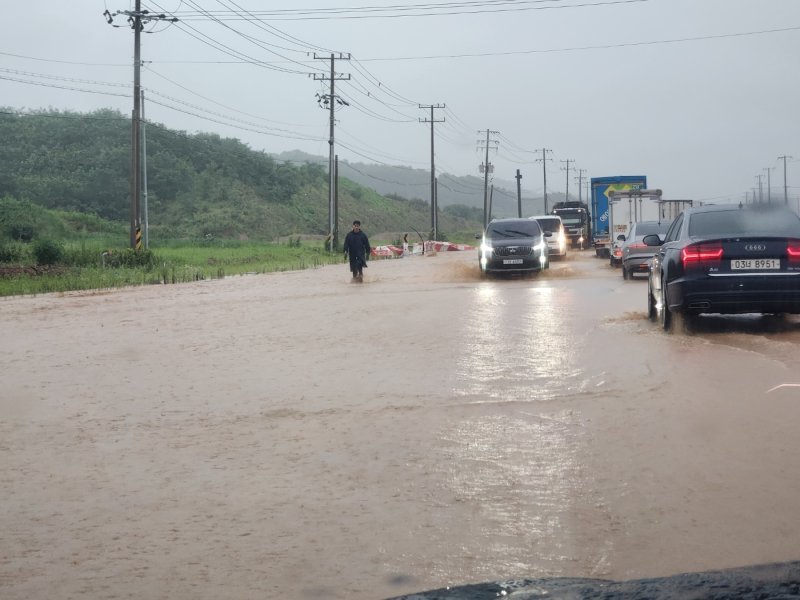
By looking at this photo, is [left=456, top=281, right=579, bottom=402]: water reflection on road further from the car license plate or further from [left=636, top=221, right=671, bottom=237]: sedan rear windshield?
[left=636, top=221, right=671, bottom=237]: sedan rear windshield

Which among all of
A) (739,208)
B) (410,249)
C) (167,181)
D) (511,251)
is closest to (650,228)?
(511,251)

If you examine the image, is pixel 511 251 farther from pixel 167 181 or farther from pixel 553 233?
pixel 167 181

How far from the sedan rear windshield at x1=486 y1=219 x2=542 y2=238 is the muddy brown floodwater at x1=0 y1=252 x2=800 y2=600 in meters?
16.1

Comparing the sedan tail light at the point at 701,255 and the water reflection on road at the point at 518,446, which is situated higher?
the sedan tail light at the point at 701,255

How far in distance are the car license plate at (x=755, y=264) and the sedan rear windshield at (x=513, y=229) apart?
18.4 meters

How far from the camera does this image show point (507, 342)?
45.2 ft

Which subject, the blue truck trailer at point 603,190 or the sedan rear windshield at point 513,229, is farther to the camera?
the blue truck trailer at point 603,190

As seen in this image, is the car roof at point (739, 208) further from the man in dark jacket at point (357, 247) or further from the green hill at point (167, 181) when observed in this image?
the green hill at point (167, 181)

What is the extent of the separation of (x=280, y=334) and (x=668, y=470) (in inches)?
380

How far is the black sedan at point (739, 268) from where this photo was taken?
41.6ft

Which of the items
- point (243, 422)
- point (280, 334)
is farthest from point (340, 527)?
point (280, 334)

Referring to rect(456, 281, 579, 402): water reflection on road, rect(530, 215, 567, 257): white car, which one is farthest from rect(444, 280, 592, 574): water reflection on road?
rect(530, 215, 567, 257): white car

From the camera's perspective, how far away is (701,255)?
12.9 metres

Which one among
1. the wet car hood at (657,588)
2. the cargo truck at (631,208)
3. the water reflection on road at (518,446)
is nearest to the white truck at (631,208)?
the cargo truck at (631,208)
